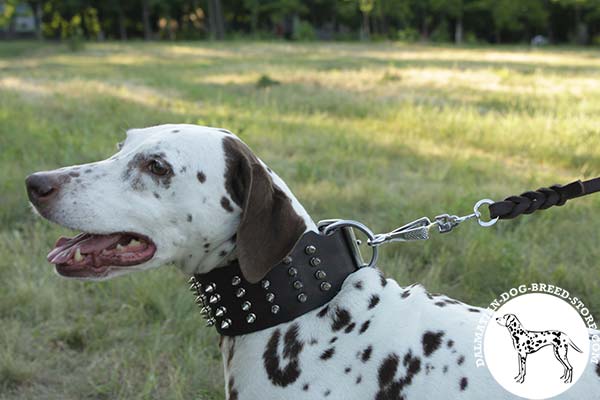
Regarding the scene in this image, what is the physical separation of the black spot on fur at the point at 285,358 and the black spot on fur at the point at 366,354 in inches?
7.8

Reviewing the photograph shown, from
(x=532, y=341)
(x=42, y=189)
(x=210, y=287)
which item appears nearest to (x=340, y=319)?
(x=210, y=287)

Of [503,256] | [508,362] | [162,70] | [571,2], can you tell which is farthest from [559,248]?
[571,2]

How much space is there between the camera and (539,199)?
259 cm

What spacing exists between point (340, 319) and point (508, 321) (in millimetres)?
545

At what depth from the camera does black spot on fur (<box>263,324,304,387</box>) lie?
2.11 metres

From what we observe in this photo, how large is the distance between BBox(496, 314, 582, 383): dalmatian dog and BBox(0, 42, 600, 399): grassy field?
1692 mm

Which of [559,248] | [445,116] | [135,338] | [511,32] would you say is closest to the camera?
[135,338]

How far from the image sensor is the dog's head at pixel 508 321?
2141 mm

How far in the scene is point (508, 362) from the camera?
202cm

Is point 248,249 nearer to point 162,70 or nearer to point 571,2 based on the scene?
point 162,70

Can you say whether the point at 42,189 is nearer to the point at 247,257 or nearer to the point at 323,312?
the point at 247,257

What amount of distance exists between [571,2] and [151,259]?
48.4 metres

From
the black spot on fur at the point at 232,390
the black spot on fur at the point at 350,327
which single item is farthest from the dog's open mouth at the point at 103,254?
the black spot on fur at the point at 350,327

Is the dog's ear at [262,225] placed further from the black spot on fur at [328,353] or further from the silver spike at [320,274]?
the black spot on fur at [328,353]
